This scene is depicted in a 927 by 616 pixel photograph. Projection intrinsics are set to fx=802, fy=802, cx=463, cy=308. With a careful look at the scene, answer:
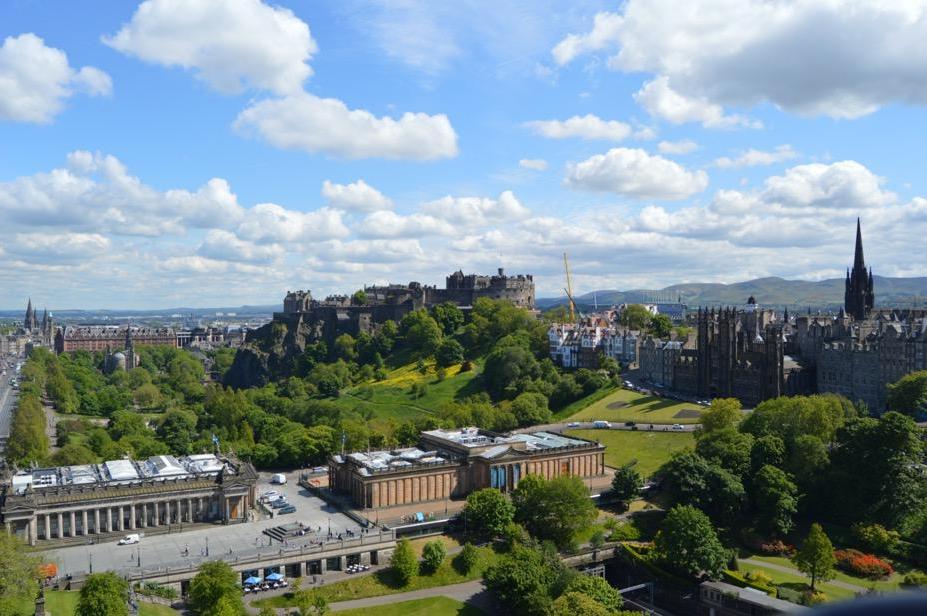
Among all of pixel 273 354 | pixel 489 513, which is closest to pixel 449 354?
pixel 273 354

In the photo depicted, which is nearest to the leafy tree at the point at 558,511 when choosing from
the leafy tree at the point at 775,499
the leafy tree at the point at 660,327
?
the leafy tree at the point at 775,499

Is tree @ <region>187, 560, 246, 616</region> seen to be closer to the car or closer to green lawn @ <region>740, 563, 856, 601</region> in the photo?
the car

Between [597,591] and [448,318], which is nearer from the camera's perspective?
[597,591]

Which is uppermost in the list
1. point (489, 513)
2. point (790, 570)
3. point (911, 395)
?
point (911, 395)

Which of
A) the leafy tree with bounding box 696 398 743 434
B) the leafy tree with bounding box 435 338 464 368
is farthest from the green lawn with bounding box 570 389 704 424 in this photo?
the leafy tree with bounding box 435 338 464 368

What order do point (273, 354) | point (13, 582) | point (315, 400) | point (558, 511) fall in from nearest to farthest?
point (13, 582), point (558, 511), point (315, 400), point (273, 354)

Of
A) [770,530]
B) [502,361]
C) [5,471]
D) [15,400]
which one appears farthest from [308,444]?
[15,400]

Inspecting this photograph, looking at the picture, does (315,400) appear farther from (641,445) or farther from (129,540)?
(129,540)
